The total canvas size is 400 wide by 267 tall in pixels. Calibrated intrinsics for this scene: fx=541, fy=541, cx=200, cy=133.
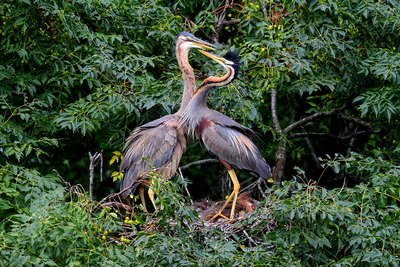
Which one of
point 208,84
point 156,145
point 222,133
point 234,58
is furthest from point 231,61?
point 156,145

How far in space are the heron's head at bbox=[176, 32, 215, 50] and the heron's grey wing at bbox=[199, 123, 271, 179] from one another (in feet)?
3.27

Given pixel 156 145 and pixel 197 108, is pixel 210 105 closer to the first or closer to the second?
pixel 197 108

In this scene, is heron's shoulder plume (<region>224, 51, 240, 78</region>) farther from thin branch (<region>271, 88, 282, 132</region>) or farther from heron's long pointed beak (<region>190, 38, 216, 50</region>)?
thin branch (<region>271, 88, 282, 132</region>)

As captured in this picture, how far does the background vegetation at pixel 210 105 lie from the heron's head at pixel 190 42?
8cm

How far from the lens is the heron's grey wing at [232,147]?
5930 mm

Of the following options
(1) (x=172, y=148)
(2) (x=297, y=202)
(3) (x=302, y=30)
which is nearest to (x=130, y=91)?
(1) (x=172, y=148)

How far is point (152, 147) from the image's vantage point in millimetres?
5969

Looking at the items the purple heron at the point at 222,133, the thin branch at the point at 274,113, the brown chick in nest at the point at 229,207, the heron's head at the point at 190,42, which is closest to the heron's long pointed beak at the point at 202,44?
the heron's head at the point at 190,42

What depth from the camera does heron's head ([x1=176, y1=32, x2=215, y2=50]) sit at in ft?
20.7

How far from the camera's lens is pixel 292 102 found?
733 centimetres

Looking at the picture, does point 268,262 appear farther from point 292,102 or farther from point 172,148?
point 292,102

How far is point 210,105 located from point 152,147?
1.05 m

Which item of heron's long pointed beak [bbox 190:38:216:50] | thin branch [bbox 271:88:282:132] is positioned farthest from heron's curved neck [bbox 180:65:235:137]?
thin branch [bbox 271:88:282:132]

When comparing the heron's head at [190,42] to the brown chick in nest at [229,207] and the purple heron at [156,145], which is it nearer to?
the purple heron at [156,145]
